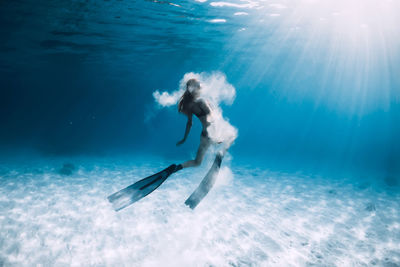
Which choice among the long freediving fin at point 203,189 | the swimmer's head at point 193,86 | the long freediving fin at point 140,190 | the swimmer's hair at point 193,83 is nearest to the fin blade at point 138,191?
the long freediving fin at point 140,190

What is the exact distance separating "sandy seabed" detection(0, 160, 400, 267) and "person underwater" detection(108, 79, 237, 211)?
1784mm

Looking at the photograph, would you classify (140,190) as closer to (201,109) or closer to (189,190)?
(201,109)

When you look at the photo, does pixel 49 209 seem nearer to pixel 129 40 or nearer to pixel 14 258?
pixel 14 258

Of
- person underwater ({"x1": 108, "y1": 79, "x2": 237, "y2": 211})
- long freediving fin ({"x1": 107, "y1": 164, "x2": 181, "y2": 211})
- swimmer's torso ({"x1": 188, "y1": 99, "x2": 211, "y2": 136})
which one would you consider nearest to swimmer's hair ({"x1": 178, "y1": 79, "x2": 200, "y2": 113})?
person underwater ({"x1": 108, "y1": 79, "x2": 237, "y2": 211})

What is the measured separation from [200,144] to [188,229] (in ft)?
12.3

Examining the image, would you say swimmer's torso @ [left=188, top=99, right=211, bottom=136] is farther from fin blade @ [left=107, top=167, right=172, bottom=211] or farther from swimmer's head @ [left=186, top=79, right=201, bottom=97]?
fin blade @ [left=107, top=167, right=172, bottom=211]

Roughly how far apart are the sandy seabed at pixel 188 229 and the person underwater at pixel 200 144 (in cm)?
178

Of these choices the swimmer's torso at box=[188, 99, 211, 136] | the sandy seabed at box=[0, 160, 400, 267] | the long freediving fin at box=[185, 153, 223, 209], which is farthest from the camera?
the sandy seabed at box=[0, 160, 400, 267]

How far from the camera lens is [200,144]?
5.49 m

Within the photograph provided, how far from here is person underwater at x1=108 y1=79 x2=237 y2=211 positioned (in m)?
5.16

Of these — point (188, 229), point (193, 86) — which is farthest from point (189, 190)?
point (193, 86)

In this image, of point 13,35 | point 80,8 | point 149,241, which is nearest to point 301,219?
point 149,241

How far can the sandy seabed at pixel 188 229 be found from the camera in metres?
5.96

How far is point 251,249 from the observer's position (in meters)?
6.46
